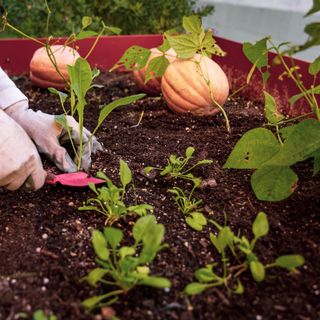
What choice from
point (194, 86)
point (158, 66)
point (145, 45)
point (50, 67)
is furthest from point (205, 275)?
point (145, 45)

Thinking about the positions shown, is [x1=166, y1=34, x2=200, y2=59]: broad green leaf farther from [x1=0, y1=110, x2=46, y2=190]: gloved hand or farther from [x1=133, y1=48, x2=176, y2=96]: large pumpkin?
[x1=0, y1=110, x2=46, y2=190]: gloved hand

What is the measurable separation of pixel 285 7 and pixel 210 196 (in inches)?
65.2

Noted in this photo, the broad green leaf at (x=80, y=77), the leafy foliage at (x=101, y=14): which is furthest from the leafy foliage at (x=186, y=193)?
the leafy foliage at (x=101, y=14)

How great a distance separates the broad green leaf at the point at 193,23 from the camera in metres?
1.58

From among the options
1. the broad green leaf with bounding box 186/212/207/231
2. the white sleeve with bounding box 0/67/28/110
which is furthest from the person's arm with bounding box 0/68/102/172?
the broad green leaf with bounding box 186/212/207/231

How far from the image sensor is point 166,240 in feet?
3.17

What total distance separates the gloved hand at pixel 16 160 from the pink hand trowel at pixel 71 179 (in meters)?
0.04

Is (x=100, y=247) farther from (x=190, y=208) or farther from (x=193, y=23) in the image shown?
(x=193, y=23)

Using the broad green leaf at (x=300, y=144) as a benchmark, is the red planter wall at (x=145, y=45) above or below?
below

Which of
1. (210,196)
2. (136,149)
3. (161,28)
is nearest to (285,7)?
(161,28)

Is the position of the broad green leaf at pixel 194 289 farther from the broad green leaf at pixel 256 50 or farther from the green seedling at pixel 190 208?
the broad green leaf at pixel 256 50

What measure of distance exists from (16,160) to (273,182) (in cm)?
53

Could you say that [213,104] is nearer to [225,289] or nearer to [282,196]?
[282,196]

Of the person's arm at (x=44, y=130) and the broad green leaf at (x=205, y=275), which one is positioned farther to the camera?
the person's arm at (x=44, y=130)
